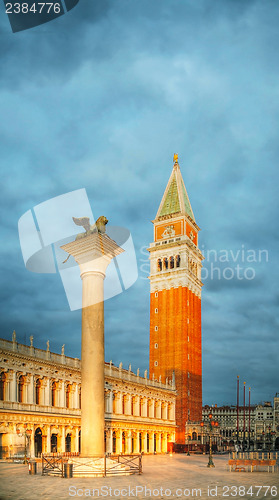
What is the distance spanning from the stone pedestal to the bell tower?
5948 cm

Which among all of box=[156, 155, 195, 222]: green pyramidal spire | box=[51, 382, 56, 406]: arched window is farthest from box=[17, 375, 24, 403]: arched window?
box=[156, 155, 195, 222]: green pyramidal spire

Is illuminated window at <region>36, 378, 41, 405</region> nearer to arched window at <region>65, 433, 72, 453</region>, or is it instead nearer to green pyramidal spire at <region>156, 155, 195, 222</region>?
arched window at <region>65, 433, 72, 453</region>

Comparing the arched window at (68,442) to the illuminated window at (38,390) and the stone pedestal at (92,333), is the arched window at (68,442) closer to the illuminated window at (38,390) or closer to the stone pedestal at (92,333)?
the illuminated window at (38,390)

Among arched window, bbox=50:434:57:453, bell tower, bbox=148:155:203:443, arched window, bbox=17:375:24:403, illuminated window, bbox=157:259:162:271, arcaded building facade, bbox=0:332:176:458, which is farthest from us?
illuminated window, bbox=157:259:162:271

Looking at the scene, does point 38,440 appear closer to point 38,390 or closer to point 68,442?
point 38,390

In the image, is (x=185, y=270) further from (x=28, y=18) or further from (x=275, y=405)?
(x=275, y=405)

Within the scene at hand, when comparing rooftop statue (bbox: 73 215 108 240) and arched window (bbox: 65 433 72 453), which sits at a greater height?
rooftop statue (bbox: 73 215 108 240)

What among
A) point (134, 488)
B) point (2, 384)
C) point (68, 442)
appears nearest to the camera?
point (134, 488)

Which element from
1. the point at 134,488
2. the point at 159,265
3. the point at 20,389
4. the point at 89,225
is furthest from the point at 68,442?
the point at 159,265

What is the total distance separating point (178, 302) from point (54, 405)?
38719mm

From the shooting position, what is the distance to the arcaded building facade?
43.8 m

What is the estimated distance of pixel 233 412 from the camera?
589ft

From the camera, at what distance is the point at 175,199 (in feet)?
Result: 308

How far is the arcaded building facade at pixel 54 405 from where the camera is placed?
1724 inches
